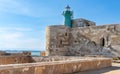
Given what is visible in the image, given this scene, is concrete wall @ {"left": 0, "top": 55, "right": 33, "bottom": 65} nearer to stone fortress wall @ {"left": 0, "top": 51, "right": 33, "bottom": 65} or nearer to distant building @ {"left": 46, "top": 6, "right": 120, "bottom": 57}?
stone fortress wall @ {"left": 0, "top": 51, "right": 33, "bottom": 65}

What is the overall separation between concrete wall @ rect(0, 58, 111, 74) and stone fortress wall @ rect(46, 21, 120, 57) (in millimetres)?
7573

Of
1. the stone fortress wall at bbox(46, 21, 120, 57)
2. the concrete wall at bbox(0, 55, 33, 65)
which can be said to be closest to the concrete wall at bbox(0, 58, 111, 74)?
the concrete wall at bbox(0, 55, 33, 65)

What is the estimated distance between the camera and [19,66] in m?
4.68

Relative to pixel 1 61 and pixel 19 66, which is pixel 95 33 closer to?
pixel 1 61

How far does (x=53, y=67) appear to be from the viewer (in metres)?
5.59

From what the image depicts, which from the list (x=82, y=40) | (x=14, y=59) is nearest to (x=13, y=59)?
(x=14, y=59)

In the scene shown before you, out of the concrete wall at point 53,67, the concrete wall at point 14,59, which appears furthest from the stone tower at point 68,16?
the concrete wall at point 53,67

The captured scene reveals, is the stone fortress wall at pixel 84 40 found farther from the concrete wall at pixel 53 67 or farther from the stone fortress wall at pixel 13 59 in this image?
the concrete wall at pixel 53 67

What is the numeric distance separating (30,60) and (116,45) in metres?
6.87

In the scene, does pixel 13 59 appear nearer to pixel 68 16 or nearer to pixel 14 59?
pixel 14 59

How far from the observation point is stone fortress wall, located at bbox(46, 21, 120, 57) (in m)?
15.4

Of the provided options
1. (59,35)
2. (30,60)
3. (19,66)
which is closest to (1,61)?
(30,60)

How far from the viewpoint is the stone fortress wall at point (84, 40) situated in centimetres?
1541

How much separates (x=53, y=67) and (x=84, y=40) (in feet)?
38.6
